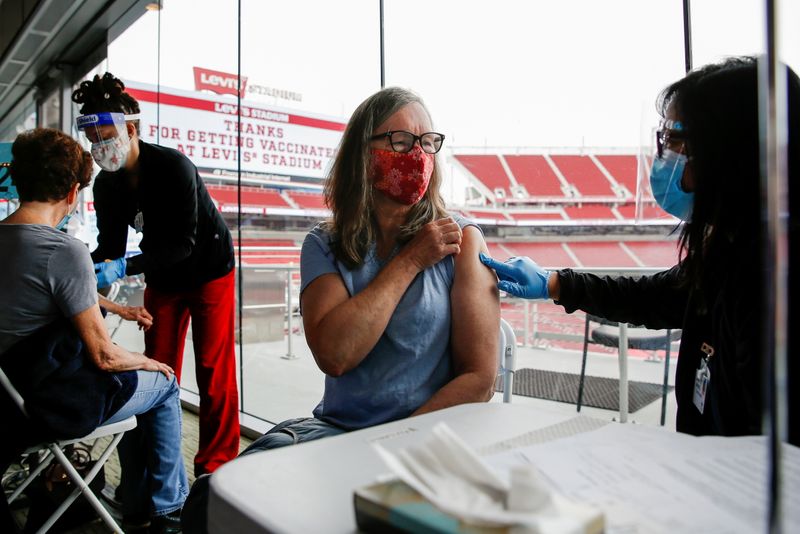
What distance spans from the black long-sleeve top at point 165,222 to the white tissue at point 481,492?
6.37 ft

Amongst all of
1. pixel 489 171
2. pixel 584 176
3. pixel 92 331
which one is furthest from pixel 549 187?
pixel 92 331

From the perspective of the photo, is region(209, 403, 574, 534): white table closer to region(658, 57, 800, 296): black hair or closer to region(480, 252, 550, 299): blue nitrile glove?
region(658, 57, 800, 296): black hair

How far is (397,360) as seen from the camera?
3.85ft

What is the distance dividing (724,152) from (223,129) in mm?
4739

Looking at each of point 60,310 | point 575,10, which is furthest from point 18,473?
point 575,10

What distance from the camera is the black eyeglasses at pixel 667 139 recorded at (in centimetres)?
99

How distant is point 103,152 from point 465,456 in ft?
7.76

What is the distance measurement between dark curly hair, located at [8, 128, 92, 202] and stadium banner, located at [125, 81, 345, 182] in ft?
7.32

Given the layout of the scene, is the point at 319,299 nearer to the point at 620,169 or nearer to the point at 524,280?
the point at 524,280

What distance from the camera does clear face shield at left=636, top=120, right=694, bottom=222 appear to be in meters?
1.02

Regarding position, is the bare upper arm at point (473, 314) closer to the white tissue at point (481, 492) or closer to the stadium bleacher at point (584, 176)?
the white tissue at point (481, 492)

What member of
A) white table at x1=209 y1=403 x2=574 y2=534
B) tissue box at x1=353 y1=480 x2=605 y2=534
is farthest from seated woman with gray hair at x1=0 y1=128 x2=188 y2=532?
tissue box at x1=353 y1=480 x2=605 y2=534

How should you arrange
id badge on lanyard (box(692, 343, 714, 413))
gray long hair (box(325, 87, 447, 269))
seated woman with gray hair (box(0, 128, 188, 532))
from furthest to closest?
seated woman with gray hair (box(0, 128, 188, 532)) < gray long hair (box(325, 87, 447, 269)) < id badge on lanyard (box(692, 343, 714, 413))

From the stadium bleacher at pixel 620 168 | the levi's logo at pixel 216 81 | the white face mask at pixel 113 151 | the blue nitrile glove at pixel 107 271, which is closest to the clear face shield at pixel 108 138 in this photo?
the white face mask at pixel 113 151
